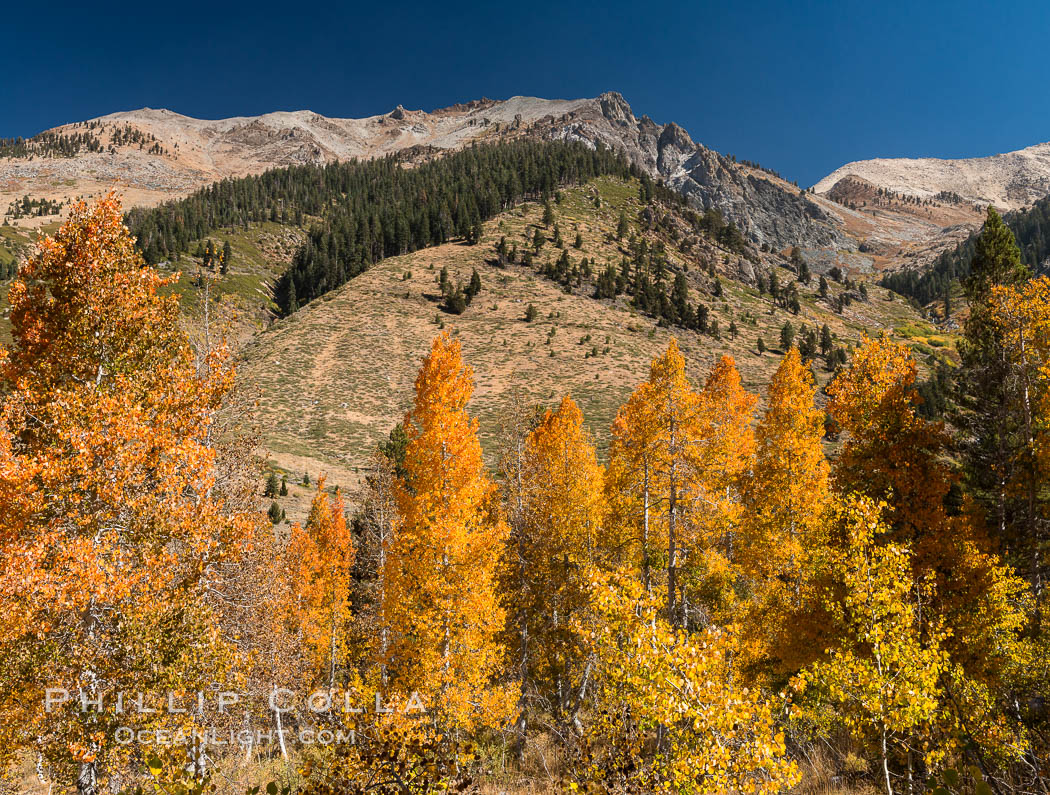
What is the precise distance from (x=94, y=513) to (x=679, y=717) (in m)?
9.54

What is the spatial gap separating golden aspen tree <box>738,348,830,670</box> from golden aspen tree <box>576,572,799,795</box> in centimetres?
1164

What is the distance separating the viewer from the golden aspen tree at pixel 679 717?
5434 mm

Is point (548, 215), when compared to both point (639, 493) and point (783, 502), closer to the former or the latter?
point (783, 502)

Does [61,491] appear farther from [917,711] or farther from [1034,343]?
[1034,343]

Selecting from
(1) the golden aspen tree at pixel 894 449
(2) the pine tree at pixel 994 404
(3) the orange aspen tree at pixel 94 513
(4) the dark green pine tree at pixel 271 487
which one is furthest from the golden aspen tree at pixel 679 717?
(4) the dark green pine tree at pixel 271 487

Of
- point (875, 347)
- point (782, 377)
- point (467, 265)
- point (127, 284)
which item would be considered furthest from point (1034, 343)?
point (467, 265)

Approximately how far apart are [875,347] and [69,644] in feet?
65.3

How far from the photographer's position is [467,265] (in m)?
102

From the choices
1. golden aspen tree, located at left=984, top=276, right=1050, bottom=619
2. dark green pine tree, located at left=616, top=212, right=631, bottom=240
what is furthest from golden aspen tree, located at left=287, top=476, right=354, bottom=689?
dark green pine tree, located at left=616, top=212, right=631, bottom=240

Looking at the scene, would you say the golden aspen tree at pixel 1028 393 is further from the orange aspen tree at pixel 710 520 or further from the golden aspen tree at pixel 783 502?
the orange aspen tree at pixel 710 520

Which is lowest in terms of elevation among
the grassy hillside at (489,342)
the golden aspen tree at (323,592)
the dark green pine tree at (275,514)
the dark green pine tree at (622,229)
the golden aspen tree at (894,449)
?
the golden aspen tree at (323,592)

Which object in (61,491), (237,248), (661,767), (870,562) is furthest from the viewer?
(237,248)

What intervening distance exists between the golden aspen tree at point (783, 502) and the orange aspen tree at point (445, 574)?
9596 millimetres

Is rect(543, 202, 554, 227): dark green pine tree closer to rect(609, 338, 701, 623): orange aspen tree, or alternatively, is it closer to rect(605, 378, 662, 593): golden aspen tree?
rect(605, 378, 662, 593): golden aspen tree
